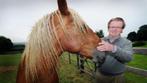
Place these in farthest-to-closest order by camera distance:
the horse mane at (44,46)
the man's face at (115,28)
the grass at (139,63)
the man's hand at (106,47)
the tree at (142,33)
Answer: the tree at (142,33)
the grass at (139,63)
the man's face at (115,28)
the horse mane at (44,46)
the man's hand at (106,47)

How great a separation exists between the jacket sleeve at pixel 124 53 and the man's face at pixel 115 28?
14 cm

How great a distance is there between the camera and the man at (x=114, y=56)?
111 inches

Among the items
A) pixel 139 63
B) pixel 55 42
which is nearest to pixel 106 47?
pixel 55 42

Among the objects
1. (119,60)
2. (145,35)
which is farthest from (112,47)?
(145,35)

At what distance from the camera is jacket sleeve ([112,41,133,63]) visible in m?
2.73

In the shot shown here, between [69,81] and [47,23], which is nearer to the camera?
[47,23]

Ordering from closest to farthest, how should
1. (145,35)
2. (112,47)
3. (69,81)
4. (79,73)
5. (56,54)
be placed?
1. (112,47)
2. (56,54)
3. (69,81)
4. (79,73)
5. (145,35)

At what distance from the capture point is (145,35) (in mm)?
28000

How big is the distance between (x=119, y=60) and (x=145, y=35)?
2589 centimetres

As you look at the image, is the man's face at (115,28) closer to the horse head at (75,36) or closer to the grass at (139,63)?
the horse head at (75,36)

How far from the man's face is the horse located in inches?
7.7

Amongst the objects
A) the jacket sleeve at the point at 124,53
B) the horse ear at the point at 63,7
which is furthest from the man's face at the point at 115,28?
the horse ear at the point at 63,7

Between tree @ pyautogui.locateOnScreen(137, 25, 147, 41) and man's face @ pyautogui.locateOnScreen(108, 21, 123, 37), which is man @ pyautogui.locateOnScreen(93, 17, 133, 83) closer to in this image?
man's face @ pyautogui.locateOnScreen(108, 21, 123, 37)

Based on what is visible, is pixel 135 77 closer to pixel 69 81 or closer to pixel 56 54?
pixel 69 81
